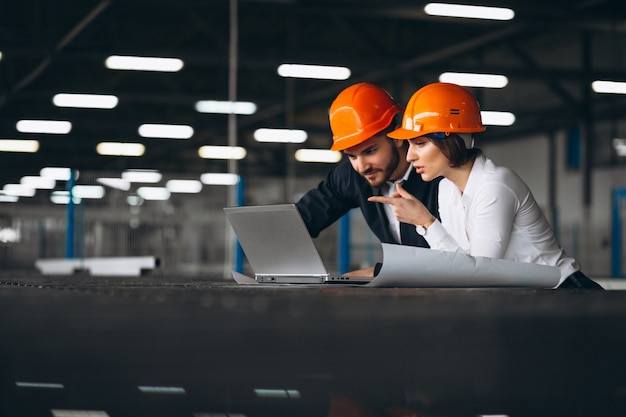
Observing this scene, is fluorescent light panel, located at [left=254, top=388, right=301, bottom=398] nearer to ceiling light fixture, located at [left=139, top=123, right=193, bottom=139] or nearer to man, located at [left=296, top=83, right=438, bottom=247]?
man, located at [left=296, top=83, right=438, bottom=247]

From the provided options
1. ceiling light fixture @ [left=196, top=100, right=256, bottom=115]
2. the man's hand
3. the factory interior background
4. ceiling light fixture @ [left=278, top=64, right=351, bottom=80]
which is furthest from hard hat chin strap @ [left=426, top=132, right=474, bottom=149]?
ceiling light fixture @ [left=196, top=100, right=256, bottom=115]

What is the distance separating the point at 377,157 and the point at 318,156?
13.9 meters

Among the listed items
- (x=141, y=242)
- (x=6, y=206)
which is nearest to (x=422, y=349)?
(x=141, y=242)

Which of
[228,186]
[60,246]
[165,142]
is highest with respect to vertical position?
[165,142]

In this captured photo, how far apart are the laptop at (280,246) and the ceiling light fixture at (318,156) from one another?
555 inches

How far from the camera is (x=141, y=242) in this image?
8.79 m

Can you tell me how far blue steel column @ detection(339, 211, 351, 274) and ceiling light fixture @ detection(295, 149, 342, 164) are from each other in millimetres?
6624

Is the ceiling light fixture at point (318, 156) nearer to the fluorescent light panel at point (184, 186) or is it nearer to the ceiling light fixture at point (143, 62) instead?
the ceiling light fixture at point (143, 62)

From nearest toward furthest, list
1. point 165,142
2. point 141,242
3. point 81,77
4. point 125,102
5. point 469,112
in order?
point 469,112, point 141,242, point 81,77, point 125,102, point 165,142

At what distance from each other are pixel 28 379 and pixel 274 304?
165mm

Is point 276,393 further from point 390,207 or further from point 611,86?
point 611,86

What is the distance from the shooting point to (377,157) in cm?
218

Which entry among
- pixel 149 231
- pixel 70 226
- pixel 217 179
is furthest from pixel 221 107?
pixel 70 226

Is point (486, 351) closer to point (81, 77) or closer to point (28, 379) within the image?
point (28, 379)
